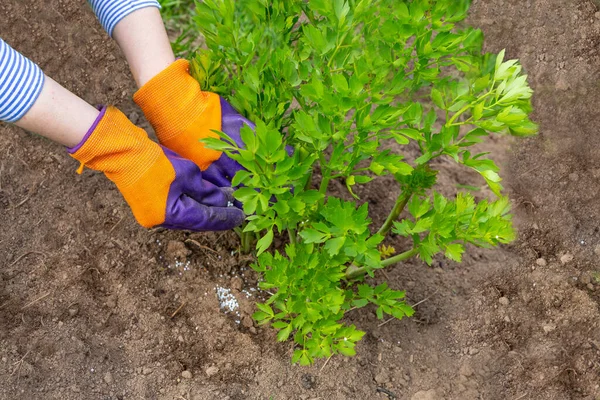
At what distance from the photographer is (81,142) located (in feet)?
5.84

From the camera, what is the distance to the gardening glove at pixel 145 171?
1.80 meters

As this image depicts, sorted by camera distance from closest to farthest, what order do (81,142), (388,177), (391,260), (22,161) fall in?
1. (81,142)
2. (391,260)
3. (22,161)
4. (388,177)

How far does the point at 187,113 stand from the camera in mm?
1938

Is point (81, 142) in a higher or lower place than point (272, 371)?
higher

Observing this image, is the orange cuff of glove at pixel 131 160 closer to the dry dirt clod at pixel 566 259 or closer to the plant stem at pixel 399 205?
the plant stem at pixel 399 205

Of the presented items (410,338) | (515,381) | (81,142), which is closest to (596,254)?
(515,381)

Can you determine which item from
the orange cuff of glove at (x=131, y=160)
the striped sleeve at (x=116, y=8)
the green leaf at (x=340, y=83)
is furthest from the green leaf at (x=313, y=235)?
the striped sleeve at (x=116, y=8)

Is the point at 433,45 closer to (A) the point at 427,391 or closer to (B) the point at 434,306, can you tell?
(B) the point at 434,306

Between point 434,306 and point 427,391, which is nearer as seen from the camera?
point 427,391

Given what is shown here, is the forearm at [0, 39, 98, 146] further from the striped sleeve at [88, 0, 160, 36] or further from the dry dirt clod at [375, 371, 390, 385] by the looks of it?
the dry dirt clod at [375, 371, 390, 385]

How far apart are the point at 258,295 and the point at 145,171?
65 cm

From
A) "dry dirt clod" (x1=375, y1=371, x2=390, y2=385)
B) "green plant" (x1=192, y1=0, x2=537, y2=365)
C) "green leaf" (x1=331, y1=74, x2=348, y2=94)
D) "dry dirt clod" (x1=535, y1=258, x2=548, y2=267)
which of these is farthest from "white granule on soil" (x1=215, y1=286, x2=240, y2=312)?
"dry dirt clod" (x1=535, y1=258, x2=548, y2=267)

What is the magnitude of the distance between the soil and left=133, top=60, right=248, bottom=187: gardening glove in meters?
0.41

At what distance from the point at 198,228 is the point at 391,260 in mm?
642
